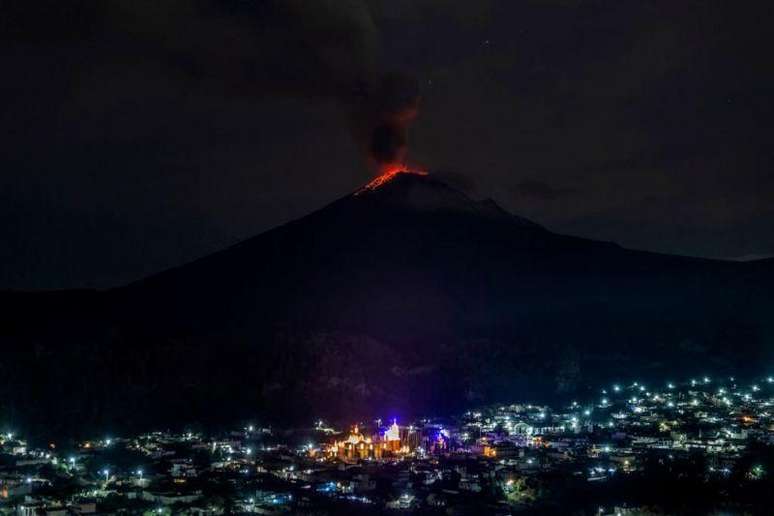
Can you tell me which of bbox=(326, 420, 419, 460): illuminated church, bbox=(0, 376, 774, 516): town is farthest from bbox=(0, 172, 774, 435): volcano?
bbox=(326, 420, 419, 460): illuminated church

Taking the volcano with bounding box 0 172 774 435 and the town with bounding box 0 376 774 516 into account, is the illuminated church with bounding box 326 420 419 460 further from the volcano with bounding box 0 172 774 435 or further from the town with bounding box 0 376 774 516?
the volcano with bounding box 0 172 774 435

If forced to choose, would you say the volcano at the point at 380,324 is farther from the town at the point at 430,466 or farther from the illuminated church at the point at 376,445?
the illuminated church at the point at 376,445

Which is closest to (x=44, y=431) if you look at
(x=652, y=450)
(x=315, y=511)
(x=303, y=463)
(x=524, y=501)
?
(x=303, y=463)

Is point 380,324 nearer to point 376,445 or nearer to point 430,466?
point 376,445

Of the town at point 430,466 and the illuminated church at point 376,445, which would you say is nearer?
the town at point 430,466

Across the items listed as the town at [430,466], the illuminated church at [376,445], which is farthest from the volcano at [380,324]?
the illuminated church at [376,445]

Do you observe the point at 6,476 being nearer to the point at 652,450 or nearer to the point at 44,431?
the point at 44,431

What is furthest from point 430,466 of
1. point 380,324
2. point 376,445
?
point 380,324
